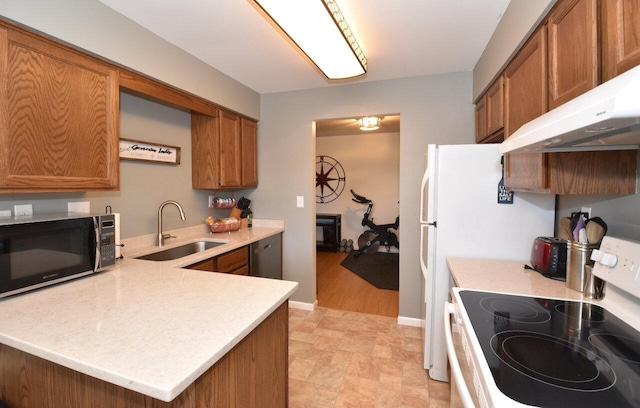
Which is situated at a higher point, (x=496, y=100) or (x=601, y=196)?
(x=496, y=100)

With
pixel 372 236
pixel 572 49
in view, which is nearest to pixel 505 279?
pixel 572 49

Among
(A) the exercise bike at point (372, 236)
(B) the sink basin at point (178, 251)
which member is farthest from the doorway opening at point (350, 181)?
(B) the sink basin at point (178, 251)

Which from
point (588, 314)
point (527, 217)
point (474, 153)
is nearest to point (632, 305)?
point (588, 314)

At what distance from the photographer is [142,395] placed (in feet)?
2.46

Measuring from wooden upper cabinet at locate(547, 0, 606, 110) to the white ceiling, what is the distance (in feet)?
1.74

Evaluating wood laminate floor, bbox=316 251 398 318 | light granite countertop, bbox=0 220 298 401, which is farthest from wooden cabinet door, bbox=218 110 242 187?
wood laminate floor, bbox=316 251 398 318

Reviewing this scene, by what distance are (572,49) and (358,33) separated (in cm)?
122

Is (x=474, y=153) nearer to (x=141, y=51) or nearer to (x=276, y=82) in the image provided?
(x=276, y=82)

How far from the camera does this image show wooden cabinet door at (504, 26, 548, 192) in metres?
1.29

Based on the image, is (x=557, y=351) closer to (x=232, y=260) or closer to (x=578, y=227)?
(x=578, y=227)

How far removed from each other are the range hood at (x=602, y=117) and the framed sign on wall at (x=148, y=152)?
2.35 metres

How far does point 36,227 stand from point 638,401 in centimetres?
205

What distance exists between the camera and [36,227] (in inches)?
46.4

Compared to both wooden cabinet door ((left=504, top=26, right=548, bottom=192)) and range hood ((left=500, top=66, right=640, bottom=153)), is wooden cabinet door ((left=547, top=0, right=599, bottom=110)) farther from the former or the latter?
range hood ((left=500, top=66, right=640, bottom=153))
